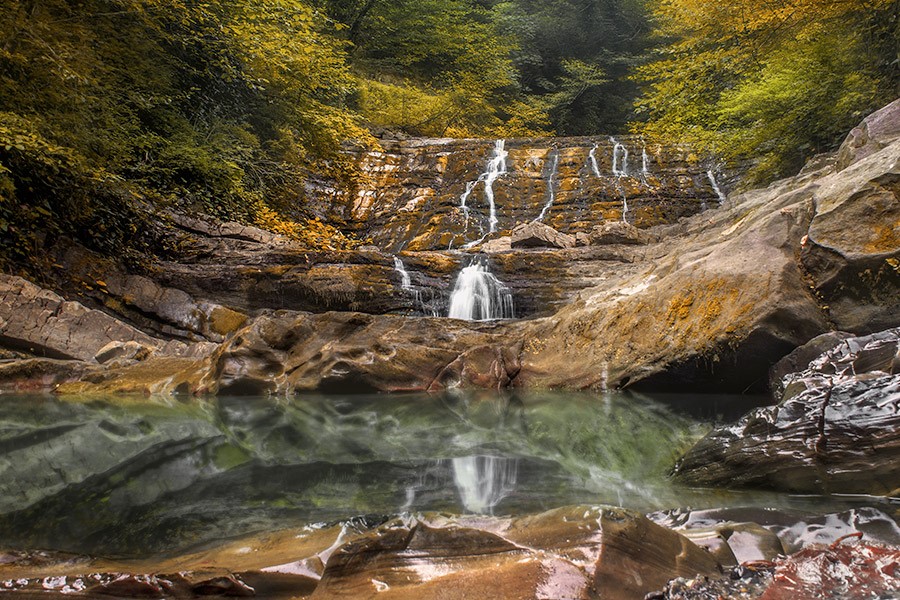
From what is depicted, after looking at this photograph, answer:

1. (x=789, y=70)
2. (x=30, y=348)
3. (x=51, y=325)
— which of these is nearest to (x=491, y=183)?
(x=789, y=70)

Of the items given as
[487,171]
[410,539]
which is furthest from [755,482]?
[487,171]

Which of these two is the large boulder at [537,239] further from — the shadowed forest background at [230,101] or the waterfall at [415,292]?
the shadowed forest background at [230,101]

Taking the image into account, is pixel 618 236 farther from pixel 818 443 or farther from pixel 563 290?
pixel 818 443

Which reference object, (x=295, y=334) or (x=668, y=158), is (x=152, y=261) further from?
(x=668, y=158)

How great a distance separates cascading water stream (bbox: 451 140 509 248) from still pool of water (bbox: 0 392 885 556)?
9.60 m

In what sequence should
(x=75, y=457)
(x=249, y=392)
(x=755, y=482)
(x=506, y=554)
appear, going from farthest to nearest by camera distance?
(x=249, y=392) → (x=75, y=457) → (x=755, y=482) → (x=506, y=554)

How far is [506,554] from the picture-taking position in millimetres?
1671

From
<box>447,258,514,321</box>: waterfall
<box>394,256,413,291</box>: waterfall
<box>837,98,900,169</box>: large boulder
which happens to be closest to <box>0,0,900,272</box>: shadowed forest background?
<box>394,256,413,291</box>: waterfall

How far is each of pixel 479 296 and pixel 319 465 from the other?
7.52m

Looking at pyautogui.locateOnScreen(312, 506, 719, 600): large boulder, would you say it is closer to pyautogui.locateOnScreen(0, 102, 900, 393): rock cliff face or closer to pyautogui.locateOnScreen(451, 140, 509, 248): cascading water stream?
pyautogui.locateOnScreen(0, 102, 900, 393): rock cliff face

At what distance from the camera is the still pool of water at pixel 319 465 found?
2.48m

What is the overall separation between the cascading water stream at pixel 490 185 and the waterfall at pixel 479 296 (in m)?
3.46

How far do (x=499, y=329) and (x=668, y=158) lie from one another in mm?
11131

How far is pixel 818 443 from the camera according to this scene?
271 centimetres
